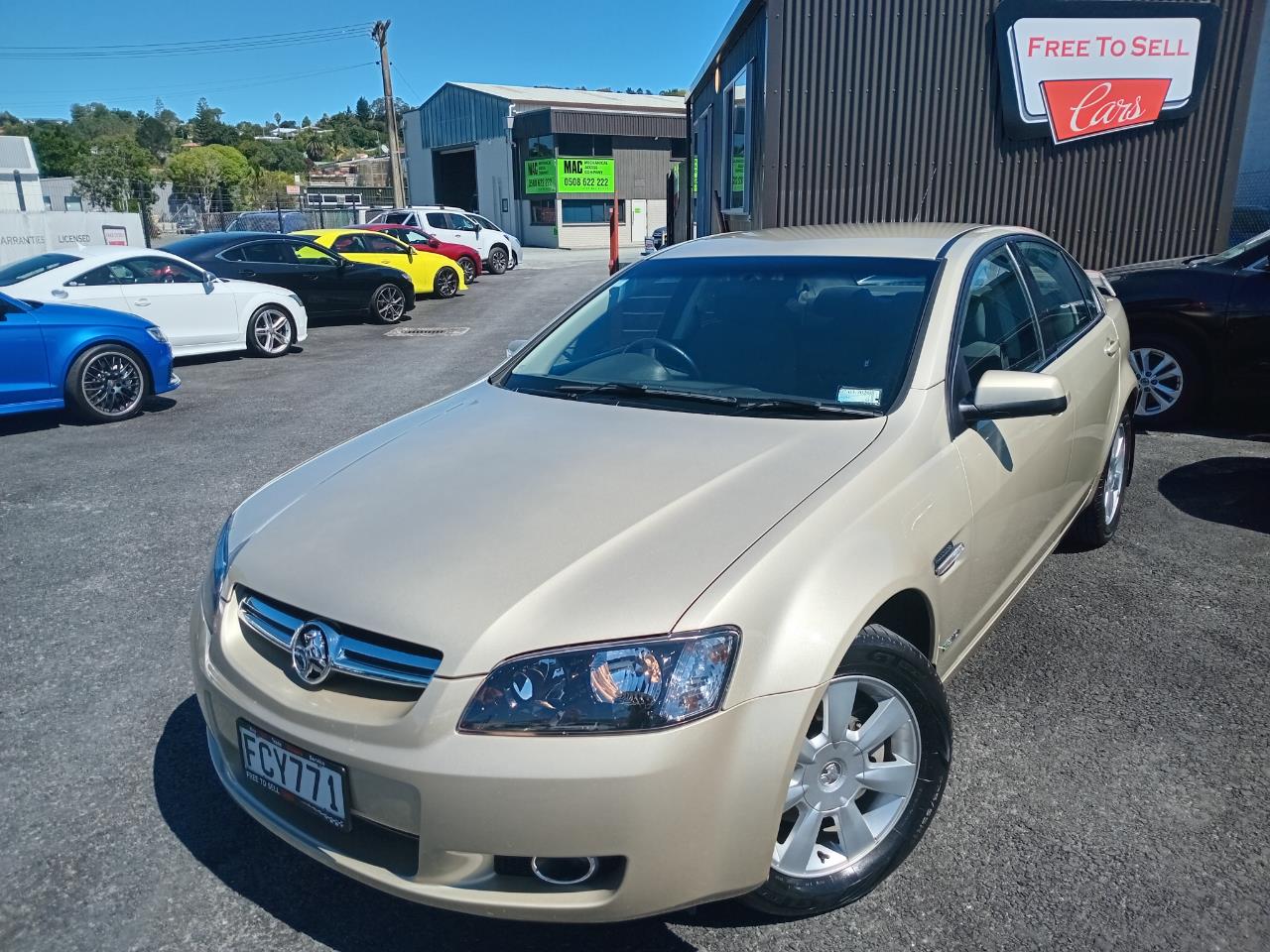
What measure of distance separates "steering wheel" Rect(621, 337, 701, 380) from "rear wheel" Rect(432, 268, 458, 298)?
16389mm

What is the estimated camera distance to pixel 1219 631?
3.85m

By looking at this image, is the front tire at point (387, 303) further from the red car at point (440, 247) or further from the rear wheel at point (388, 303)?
the red car at point (440, 247)

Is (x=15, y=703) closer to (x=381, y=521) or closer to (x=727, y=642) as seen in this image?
(x=381, y=521)

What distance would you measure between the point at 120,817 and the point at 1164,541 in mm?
4756

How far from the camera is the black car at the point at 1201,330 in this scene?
6.56 meters

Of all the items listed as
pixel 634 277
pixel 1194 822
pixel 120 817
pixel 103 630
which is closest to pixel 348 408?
pixel 103 630

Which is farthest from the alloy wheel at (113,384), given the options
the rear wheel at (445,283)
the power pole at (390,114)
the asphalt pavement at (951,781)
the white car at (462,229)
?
the power pole at (390,114)

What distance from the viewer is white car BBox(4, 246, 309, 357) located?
10.1 meters

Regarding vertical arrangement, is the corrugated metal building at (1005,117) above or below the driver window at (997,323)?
above

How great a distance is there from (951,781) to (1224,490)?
383cm

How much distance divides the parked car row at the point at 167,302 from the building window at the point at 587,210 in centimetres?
2171

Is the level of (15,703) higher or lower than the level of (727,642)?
lower

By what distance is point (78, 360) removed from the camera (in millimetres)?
8133

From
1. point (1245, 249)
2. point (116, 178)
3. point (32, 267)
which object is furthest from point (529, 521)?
point (116, 178)
